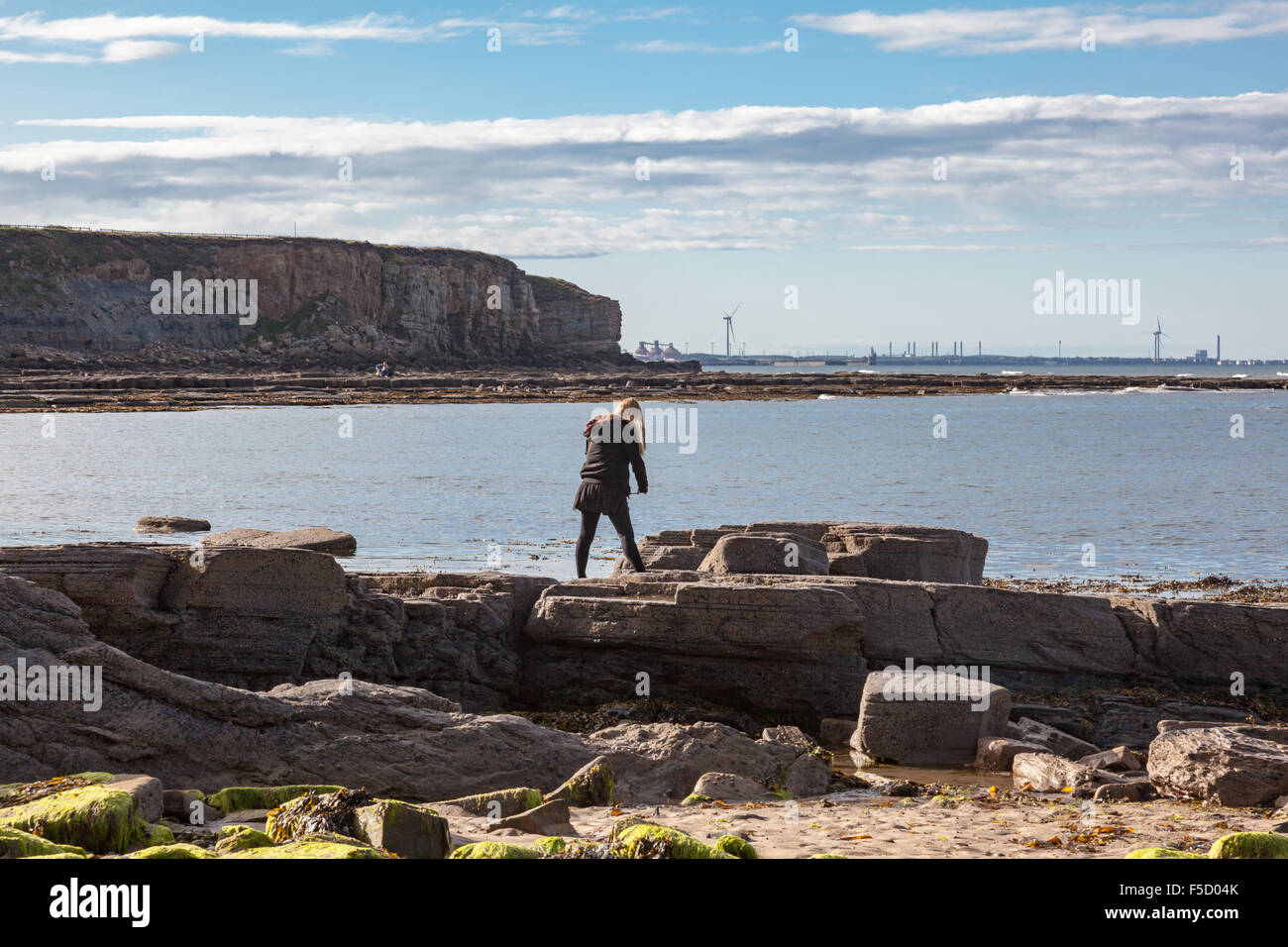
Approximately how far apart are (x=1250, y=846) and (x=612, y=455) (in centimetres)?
713

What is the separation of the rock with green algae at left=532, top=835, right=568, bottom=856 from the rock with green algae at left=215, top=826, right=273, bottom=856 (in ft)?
4.16

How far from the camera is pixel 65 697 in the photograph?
764 centimetres

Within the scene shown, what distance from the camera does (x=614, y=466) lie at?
1201cm

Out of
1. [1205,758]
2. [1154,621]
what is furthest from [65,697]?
[1154,621]

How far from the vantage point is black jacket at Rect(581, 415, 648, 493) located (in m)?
11.9

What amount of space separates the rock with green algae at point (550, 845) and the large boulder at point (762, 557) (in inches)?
207

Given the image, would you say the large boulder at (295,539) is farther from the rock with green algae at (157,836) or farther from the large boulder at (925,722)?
the rock with green algae at (157,836)

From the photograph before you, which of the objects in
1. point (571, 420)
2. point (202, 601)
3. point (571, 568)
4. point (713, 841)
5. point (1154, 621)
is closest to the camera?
point (713, 841)

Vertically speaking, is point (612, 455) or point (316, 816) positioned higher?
point (612, 455)

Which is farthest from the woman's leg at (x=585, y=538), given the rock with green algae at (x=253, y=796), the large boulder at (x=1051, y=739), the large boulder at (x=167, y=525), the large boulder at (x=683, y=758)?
the large boulder at (x=167, y=525)

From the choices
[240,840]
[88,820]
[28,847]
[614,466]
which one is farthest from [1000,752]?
[28,847]

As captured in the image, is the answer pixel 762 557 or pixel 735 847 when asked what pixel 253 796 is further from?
pixel 762 557
